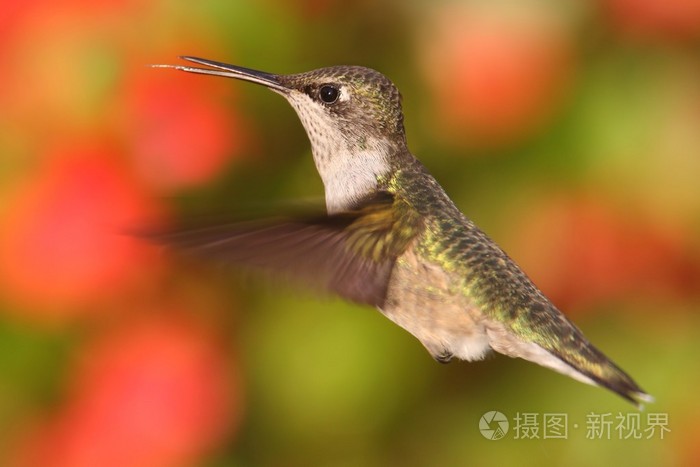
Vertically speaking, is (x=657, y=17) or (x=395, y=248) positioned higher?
(x=657, y=17)

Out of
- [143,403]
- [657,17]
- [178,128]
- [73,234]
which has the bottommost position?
[143,403]

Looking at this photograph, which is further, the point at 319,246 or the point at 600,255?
the point at 600,255

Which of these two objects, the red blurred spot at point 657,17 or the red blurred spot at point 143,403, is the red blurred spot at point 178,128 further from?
the red blurred spot at point 657,17

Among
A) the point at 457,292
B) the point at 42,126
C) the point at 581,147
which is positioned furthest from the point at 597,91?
the point at 42,126

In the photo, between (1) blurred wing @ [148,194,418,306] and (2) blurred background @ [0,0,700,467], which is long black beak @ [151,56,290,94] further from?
(2) blurred background @ [0,0,700,467]

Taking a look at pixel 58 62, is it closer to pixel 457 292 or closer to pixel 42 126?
pixel 42 126

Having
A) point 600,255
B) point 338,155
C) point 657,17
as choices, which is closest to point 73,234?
point 338,155

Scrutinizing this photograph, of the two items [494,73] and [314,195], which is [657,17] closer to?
[494,73]
